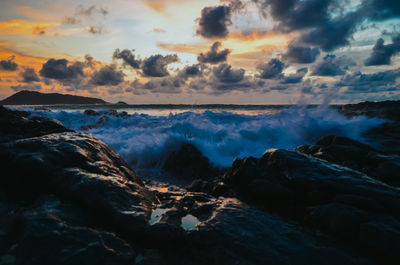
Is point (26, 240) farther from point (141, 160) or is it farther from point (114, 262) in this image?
point (141, 160)

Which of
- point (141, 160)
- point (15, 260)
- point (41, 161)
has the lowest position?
point (141, 160)

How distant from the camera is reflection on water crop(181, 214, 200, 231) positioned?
8.96 feet

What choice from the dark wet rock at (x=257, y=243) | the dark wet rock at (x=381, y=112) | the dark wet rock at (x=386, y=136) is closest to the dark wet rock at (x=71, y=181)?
the dark wet rock at (x=257, y=243)

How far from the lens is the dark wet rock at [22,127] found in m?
3.48

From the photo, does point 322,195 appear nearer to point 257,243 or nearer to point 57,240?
point 257,243

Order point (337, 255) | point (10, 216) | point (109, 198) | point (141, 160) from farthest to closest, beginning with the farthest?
point (141, 160), point (109, 198), point (337, 255), point (10, 216)

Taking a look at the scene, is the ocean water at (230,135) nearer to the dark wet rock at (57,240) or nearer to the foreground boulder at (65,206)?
the foreground boulder at (65,206)

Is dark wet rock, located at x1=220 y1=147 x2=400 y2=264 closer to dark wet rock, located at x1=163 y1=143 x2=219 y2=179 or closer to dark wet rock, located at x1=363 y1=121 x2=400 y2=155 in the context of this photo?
dark wet rock, located at x1=163 y1=143 x2=219 y2=179

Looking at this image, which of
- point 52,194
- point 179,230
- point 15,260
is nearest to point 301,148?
point 179,230

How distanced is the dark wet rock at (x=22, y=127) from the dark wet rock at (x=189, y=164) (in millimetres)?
3394

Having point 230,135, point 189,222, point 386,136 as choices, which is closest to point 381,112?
Result: point 386,136

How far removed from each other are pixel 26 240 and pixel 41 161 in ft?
3.37

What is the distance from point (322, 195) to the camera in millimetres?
3064

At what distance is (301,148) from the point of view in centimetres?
626
